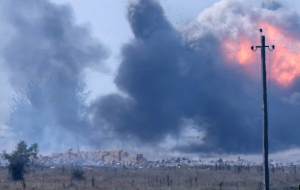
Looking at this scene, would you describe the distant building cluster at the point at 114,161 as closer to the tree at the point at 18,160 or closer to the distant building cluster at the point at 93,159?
the distant building cluster at the point at 93,159

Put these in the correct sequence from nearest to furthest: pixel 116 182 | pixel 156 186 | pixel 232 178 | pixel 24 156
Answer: pixel 156 186 → pixel 116 182 → pixel 232 178 → pixel 24 156

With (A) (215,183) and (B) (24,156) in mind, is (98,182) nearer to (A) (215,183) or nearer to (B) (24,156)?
(A) (215,183)

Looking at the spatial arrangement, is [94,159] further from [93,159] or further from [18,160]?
[18,160]

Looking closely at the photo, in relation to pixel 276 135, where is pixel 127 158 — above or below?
below

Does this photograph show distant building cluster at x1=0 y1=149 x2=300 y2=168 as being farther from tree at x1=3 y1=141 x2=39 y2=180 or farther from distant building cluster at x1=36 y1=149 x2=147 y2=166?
tree at x1=3 y1=141 x2=39 y2=180

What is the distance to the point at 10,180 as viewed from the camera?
152 ft

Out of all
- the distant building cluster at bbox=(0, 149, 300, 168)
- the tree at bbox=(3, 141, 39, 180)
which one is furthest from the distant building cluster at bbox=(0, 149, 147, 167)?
the tree at bbox=(3, 141, 39, 180)

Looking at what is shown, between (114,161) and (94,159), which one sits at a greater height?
(94,159)

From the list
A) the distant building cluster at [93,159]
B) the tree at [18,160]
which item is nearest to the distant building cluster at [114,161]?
the distant building cluster at [93,159]

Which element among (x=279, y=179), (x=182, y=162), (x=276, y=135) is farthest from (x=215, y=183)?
(x=276, y=135)

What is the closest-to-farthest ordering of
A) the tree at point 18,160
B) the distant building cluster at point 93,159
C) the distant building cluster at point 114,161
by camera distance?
the tree at point 18,160 < the distant building cluster at point 114,161 < the distant building cluster at point 93,159

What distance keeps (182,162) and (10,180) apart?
37781 mm

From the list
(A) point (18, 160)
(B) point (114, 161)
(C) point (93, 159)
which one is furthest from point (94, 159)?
(A) point (18, 160)

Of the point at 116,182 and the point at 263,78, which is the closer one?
the point at 263,78
